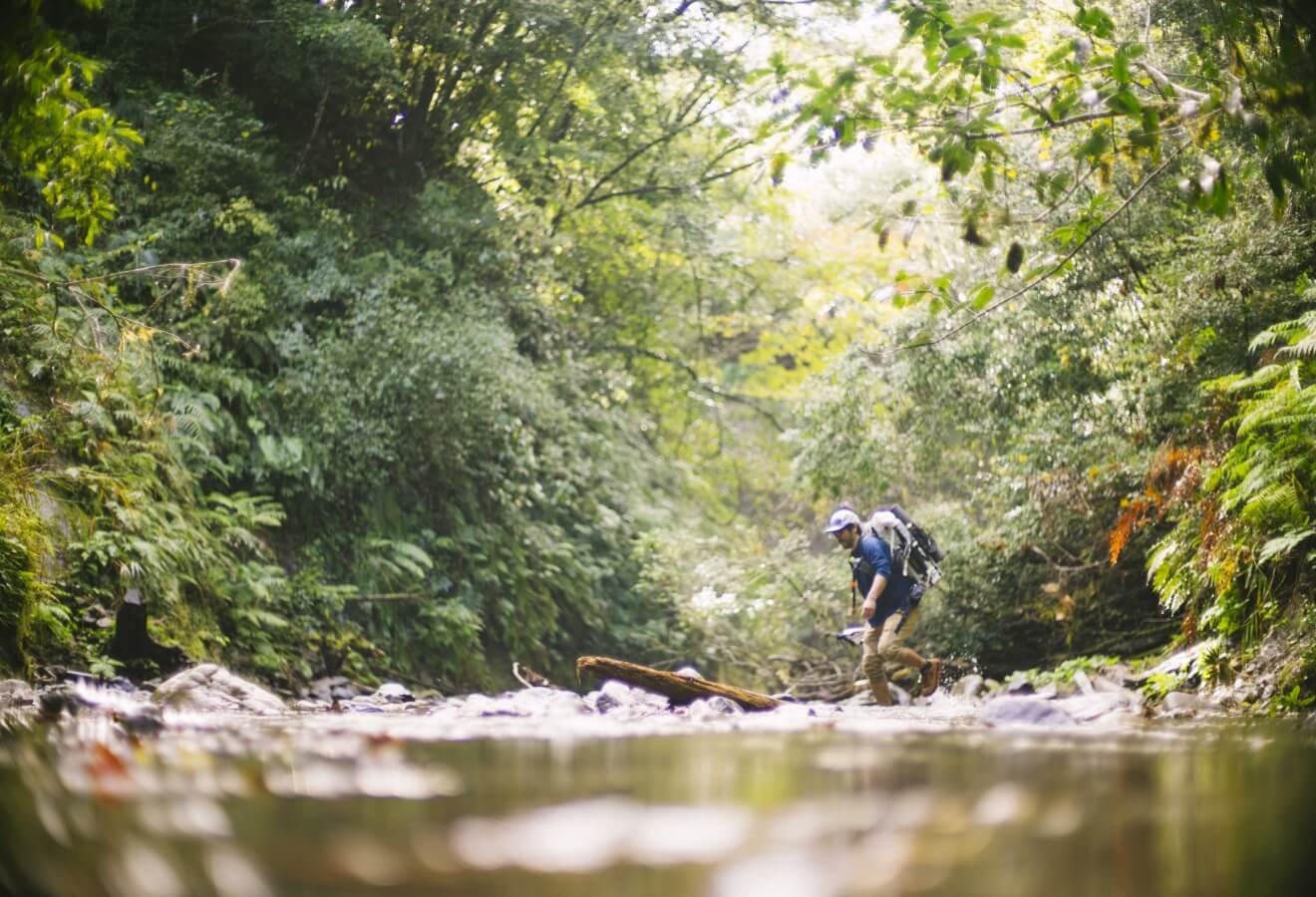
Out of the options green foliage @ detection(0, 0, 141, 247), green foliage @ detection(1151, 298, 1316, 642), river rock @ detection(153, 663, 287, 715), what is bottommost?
river rock @ detection(153, 663, 287, 715)

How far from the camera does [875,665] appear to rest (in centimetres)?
969

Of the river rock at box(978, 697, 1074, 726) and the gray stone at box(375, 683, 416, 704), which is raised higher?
the river rock at box(978, 697, 1074, 726)

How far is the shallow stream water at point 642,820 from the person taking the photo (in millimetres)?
1275

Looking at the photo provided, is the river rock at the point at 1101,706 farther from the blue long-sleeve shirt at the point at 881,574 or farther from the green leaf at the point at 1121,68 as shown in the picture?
the green leaf at the point at 1121,68

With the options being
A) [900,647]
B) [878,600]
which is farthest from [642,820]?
[900,647]

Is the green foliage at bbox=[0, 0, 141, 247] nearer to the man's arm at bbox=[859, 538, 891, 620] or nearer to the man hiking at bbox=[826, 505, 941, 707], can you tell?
the man hiking at bbox=[826, 505, 941, 707]

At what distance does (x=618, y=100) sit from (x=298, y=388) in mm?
6484

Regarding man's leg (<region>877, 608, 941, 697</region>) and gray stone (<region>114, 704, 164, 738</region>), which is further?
man's leg (<region>877, 608, 941, 697</region>)

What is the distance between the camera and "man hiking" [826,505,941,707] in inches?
379

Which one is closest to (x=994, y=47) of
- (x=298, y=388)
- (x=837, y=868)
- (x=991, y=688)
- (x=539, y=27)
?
(x=837, y=868)

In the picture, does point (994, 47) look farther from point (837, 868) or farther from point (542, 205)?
point (542, 205)

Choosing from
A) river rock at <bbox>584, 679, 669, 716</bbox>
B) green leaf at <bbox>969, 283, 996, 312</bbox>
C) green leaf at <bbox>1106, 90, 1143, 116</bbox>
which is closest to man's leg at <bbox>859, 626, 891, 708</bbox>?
river rock at <bbox>584, 679, 669, 716</bbox>

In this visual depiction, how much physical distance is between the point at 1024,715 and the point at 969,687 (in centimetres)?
547

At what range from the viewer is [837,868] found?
132 cm
